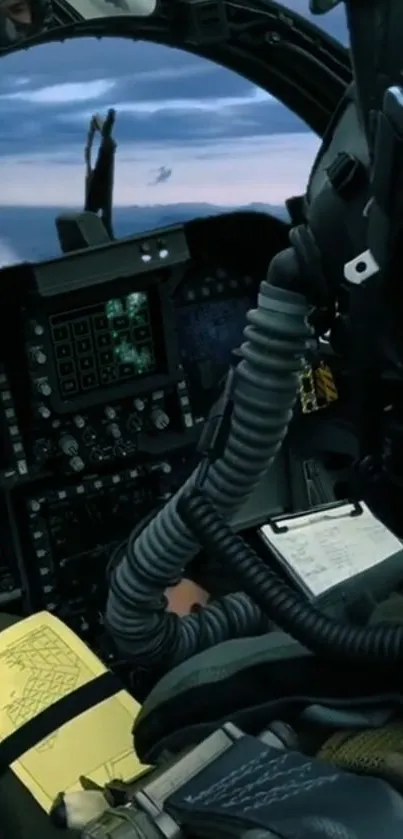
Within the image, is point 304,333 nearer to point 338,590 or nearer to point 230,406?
point 230,406

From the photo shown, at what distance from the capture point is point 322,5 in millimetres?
1055

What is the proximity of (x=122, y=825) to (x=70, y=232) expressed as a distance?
6.42 feet

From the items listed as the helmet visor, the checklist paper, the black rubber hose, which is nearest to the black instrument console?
the checklist paper

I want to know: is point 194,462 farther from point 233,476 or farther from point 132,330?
point 233,476

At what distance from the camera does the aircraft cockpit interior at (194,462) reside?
1.04m

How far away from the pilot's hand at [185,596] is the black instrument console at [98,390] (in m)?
0.20

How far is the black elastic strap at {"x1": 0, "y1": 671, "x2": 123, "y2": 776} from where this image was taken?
4.64 feet

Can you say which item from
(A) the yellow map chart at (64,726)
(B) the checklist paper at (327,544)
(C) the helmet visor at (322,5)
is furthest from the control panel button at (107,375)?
(C) the helmet visor at (322,5)

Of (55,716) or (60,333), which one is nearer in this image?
(55,716)

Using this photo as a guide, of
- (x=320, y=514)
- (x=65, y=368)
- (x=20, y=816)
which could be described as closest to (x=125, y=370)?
(x=65, y=368)

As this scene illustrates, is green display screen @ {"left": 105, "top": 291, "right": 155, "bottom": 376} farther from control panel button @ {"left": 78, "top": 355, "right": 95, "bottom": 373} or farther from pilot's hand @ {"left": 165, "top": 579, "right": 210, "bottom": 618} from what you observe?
pilot's hand @ {"left": 165, "top": 579, "right": 210, "bottom": 618}

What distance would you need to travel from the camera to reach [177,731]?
3.53 feet

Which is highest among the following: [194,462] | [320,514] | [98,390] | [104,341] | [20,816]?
[104,341]

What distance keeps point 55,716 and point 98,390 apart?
1.35 m
